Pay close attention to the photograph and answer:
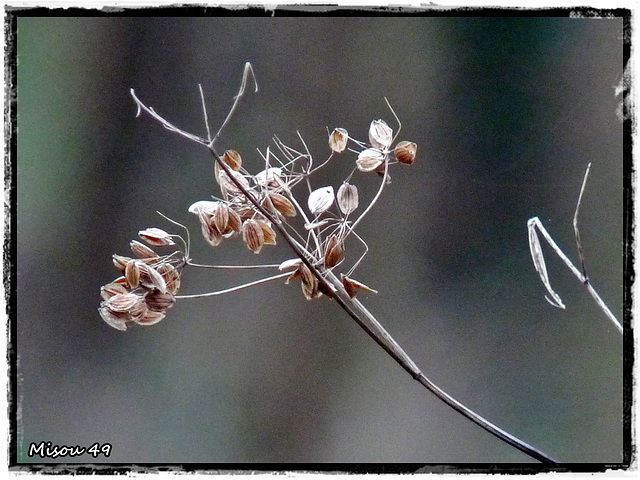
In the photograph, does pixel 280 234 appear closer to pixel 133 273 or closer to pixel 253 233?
pixel 253 233

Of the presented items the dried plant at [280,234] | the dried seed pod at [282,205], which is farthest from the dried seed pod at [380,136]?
the dried seed pod at [282,205]

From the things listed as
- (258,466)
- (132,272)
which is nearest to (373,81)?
(132,272)

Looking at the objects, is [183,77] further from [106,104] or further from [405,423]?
[405,423]

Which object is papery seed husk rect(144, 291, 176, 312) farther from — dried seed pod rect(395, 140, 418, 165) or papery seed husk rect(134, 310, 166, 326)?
dried seed pod rect(395, 140, 418, 165)

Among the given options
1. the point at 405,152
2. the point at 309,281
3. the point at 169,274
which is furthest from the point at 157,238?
the point at 405,152

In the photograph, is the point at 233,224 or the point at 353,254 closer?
the point at 233,224

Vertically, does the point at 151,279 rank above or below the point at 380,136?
below
